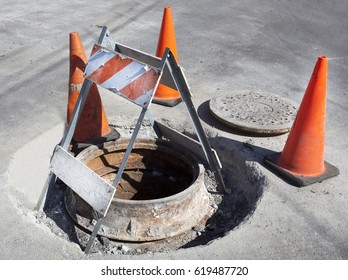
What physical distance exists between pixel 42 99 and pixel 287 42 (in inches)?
151

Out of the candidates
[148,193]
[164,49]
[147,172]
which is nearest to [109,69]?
[147,172]

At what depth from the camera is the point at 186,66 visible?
5.65 metres

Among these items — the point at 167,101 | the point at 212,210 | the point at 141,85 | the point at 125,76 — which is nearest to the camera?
the point at 141,85

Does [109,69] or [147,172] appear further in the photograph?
[147,172]

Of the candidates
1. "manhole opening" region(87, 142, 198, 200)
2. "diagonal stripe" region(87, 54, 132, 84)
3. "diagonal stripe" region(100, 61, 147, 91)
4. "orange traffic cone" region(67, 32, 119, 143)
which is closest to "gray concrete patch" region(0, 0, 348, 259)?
"orange traffic cone" region(67, 32, 119, 143)

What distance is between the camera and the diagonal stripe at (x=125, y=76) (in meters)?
3.02

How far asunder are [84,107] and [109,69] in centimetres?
80

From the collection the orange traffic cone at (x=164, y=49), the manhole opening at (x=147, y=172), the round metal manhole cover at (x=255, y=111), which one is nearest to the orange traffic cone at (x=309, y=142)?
the round metal manhole cover at (x=255, y=111)

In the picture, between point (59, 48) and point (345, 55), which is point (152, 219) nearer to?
point (59, 48)

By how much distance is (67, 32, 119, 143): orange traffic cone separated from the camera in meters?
3.87

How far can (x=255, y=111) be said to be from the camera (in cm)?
438

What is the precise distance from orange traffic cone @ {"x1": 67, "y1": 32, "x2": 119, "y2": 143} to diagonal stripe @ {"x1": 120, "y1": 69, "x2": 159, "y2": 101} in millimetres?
958

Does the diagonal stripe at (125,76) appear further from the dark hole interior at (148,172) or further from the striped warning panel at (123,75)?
the dark hole interior at (148,172)

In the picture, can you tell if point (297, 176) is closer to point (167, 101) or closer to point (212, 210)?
point (212, 210)
